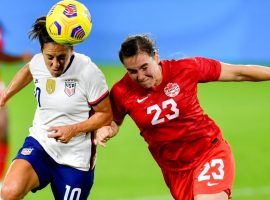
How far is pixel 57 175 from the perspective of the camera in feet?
26.3

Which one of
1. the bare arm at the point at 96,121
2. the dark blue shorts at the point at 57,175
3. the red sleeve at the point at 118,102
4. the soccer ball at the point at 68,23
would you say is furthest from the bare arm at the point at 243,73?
the dark blue shorts at the point at 57,175

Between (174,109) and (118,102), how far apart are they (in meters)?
0.50

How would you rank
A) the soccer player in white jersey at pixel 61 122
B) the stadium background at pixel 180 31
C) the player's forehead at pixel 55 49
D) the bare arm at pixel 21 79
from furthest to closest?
the stadium background at pixel 180 31 < the bare arm at pixel 21 79 < the soccer player in white jersey at pixel 61 122 < the player's forehead at pixel 55 49

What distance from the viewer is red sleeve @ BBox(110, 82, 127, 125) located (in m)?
7.89

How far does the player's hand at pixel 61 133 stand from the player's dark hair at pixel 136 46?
76 cm

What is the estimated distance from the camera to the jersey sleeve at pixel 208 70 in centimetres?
789

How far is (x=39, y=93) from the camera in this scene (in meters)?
7.92

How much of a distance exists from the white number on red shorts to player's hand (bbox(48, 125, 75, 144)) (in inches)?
47.6

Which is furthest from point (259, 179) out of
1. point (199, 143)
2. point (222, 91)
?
point (222, 91)

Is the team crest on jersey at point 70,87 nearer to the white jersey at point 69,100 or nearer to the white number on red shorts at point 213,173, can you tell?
the white jersey at point 69,100

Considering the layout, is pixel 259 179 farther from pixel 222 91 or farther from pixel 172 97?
pixel 222 91

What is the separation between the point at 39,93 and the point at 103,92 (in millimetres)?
582

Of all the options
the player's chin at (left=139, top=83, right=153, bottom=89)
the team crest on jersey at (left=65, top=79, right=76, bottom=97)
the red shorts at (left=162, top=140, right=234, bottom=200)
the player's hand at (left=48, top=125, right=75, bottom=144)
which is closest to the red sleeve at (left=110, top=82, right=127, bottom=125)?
the player's chin at (left=139, top=83, right=153, bottom=89)

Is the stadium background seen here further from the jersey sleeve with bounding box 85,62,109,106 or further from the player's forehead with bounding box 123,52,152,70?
the player's forehead with bounding box 123,52,152,70
